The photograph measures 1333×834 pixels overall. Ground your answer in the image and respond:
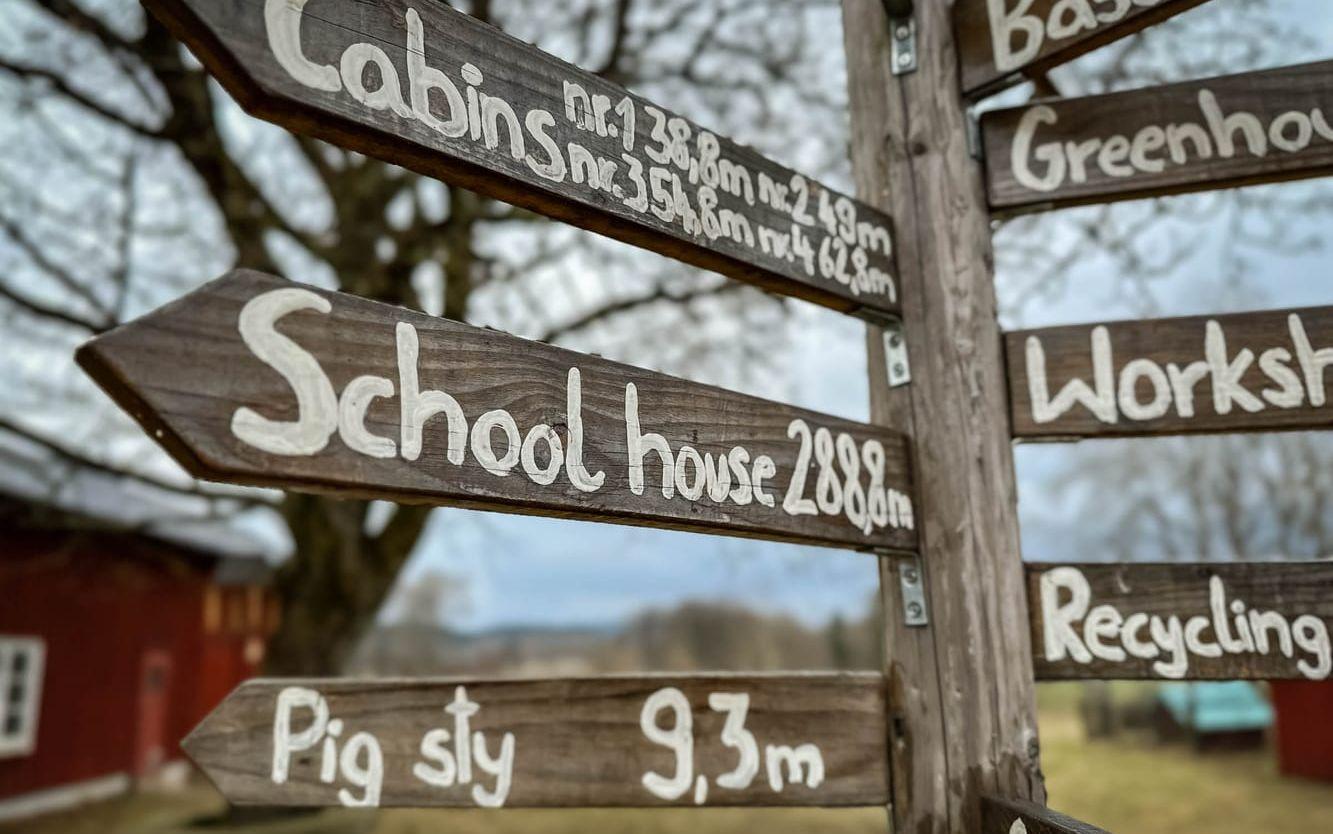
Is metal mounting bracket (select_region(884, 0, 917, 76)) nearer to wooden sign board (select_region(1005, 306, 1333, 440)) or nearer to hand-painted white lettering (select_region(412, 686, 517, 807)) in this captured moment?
wooden sign board (select_region(1005, 306, 1333, 440))

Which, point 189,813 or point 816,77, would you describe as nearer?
point 816,77

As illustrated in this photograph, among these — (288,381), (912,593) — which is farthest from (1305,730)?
(288,381)

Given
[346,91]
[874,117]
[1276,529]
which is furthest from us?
[1276,529]

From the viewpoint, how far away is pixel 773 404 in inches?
56.2

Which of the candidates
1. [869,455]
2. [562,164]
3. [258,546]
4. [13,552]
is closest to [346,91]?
[562,164]

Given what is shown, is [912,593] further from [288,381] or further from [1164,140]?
[288,381]

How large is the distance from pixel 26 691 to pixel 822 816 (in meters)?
9.78

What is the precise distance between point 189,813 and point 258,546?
24.6 ft

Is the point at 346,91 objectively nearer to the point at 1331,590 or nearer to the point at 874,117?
the point at 874,117

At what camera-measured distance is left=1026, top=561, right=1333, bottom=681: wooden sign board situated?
1.52 m

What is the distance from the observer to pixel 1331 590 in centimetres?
155

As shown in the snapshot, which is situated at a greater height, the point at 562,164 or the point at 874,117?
the point at 874,117

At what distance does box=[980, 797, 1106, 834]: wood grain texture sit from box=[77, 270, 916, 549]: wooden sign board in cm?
44

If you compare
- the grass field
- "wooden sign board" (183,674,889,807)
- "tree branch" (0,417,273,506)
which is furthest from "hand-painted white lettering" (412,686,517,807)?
the grass field
